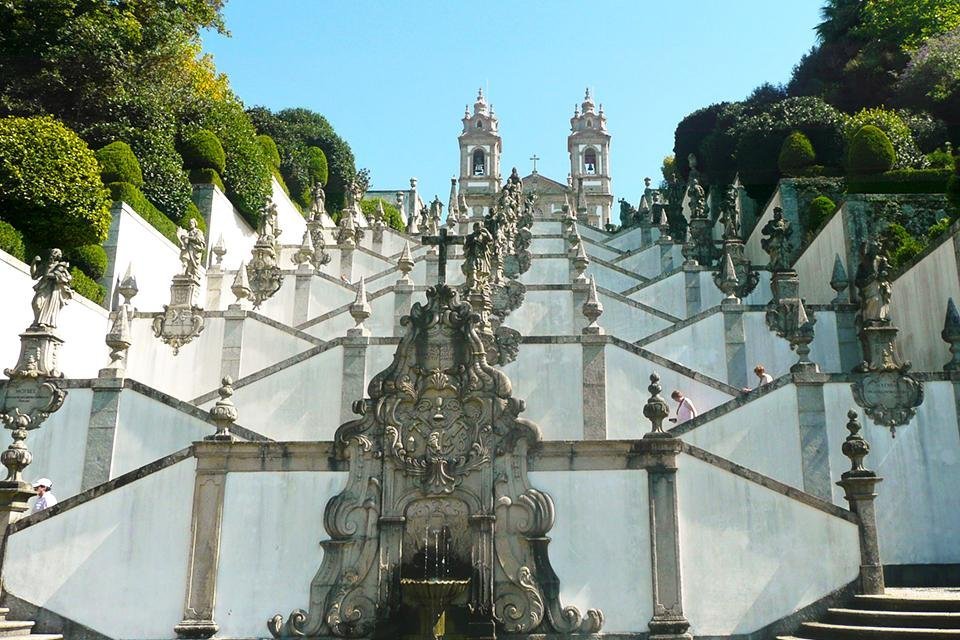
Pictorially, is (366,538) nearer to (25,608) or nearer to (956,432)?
(25,608)

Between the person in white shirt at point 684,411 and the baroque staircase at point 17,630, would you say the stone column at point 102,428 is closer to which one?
the baroque staircase at point 17,630

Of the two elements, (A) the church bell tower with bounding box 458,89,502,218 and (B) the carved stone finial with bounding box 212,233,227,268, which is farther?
(A) the church bell tower with bounding box 458,89,502,218

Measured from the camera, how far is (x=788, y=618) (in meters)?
10.1

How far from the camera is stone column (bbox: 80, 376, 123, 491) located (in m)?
14.3

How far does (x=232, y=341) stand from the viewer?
19.1 m

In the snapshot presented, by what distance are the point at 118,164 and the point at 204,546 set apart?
16.1 meters

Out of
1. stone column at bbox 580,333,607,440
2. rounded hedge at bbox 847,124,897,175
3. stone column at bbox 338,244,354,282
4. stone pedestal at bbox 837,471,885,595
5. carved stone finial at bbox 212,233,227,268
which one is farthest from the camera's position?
stone column at bbox 338,244,354,282

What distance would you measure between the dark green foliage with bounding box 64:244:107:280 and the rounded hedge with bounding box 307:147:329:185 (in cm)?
2052

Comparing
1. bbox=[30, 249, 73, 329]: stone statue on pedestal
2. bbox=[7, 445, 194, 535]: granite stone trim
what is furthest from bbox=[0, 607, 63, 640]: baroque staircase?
bbox=[30, 249, 73, 329]: stone statue on pedestal

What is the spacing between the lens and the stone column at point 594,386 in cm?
1588

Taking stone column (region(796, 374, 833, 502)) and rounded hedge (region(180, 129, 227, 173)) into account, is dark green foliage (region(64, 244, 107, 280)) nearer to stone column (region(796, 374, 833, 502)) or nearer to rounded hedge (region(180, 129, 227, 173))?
rounded hedge (region(180, 129, 227, 173))

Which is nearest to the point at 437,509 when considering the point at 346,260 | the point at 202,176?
the point at 346,260

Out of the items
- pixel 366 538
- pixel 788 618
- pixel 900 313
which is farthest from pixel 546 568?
pixel 900 313

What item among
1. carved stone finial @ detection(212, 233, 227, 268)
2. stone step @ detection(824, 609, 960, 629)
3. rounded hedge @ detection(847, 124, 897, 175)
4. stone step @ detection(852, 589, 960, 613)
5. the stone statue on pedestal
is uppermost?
rounded hedge @ detection(847, 124, 897, 175)
